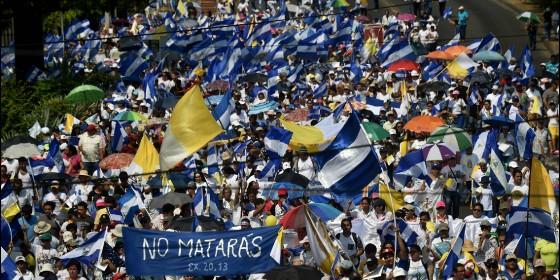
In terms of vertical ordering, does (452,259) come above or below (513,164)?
above

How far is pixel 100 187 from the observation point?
2603 cm

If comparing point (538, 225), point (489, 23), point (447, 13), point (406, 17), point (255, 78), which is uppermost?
point (538, 225)

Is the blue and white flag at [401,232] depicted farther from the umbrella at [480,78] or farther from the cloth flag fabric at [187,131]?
the umbrella at [480,78]

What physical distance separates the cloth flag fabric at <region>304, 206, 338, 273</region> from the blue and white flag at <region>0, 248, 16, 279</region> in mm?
3600

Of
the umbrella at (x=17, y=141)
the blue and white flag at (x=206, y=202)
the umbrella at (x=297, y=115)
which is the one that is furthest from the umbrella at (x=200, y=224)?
the umbrella at (x=297, y=115)

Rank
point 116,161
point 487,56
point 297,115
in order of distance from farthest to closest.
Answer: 1. point 487,56
2. point 297,115
3. point 116,161

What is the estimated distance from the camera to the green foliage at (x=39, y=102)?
37.0m

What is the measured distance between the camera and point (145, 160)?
88.8ft

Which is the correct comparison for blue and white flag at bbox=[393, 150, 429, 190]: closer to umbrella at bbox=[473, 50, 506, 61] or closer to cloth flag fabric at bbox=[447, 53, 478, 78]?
cloth flag fabric at bbox=[447, 53, 478, 78]

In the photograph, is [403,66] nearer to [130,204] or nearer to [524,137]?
[524,137]

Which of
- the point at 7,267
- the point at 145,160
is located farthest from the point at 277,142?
the point at 7,267

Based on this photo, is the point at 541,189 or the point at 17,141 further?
the point at 17,141

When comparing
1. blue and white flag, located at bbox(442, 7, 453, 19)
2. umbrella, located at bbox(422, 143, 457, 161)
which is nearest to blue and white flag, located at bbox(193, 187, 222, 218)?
umbrella, located at bbox(422, 143, 457, 161)

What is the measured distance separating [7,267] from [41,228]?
75.6 inches
